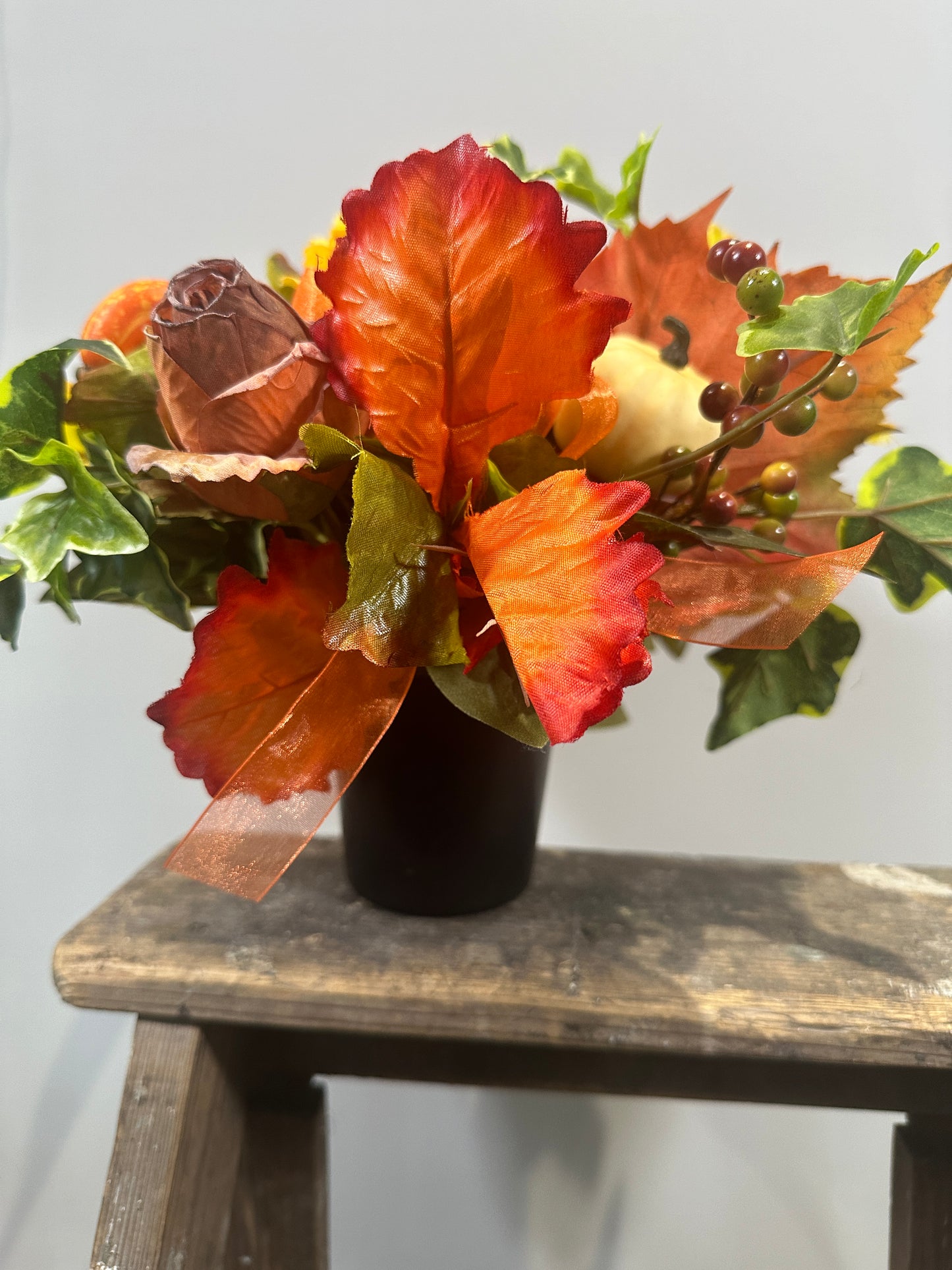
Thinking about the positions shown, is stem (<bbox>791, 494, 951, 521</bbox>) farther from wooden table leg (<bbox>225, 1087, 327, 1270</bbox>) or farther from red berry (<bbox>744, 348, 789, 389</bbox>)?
wooden table leg (<bbox>225, 1087, 327, 1270</bbox>)

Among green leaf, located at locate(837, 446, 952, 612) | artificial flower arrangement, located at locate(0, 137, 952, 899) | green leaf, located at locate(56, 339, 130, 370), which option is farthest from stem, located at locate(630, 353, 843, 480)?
green leaf, located at locate(56, 339, 130, 370)

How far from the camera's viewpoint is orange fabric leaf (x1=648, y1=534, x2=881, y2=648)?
0.32 metres

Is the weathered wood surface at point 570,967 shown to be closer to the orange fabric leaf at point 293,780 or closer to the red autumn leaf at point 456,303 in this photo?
the orange fabric leaf at point 293,780

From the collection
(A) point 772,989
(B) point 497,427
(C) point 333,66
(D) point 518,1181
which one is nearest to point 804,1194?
(D) point 518,1181

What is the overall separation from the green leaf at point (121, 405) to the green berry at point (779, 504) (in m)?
0.25

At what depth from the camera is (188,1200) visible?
0.38 metres

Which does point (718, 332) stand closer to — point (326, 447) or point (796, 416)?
point (796, 416)

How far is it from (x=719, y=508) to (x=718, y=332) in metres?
0.10

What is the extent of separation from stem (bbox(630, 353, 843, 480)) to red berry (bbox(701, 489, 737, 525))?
0.02 m

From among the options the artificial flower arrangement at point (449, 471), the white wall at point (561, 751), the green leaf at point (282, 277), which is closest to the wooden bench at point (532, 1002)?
the artificial flower arrangement at point (449, 471)

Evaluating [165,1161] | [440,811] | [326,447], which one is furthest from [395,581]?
[165,1161]

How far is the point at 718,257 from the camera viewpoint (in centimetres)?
33

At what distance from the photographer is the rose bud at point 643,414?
1.19ft

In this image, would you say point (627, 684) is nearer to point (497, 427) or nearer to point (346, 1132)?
point (497, 427)
